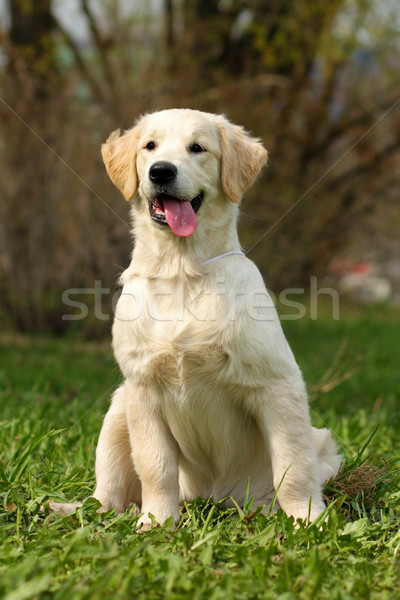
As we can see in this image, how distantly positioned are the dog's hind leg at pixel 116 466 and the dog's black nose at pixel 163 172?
1.00 metres

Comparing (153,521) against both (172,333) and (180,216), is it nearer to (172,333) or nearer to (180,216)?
(172,333)

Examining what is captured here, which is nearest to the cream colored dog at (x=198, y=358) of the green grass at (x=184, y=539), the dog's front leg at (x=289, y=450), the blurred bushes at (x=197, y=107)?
the dog's front leg at (x=289, y=450)

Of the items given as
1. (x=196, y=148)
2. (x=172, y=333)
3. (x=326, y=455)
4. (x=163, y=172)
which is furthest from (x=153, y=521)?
(x=196, y=148)

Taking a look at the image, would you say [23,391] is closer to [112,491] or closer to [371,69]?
[112,491]

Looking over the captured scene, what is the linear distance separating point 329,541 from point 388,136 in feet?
25.9

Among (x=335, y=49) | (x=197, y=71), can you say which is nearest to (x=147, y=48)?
(x=197, y=71)

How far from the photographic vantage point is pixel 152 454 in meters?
Result: 2.73

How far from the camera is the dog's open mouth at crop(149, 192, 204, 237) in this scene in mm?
2779

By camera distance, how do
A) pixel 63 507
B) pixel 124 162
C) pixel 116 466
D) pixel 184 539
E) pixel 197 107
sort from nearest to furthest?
pixel 184 539, pixel 63 507, pixel 116 466, pixel 124 162, pixel 197 107

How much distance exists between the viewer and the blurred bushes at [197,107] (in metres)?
7.14

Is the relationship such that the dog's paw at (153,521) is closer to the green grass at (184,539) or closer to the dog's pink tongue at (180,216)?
the green grass at (184,539)

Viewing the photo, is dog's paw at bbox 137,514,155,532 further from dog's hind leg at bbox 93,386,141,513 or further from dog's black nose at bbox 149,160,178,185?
dog's black nose at bbox 149,160,178,185

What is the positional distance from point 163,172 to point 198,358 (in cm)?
77

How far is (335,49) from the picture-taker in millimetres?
8180
